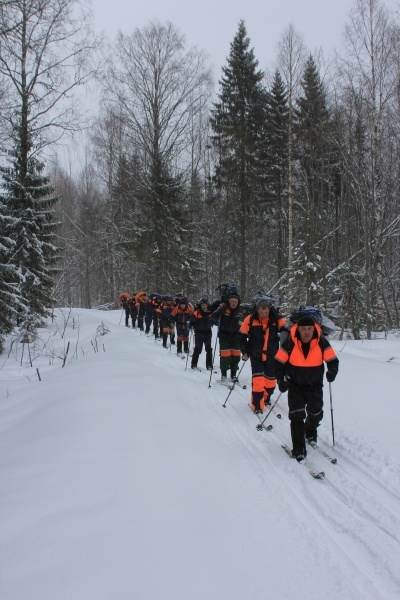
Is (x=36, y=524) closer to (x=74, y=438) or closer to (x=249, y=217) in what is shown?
(x=74, y=438)

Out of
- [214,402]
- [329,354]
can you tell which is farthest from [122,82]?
[329,354]

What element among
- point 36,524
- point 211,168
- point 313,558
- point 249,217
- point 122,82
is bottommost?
point 313,558

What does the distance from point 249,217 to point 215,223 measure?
9.38 ft

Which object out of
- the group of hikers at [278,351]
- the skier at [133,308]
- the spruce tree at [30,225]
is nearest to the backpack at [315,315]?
the group of hikers at [278,351]

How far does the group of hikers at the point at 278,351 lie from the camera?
501 cm

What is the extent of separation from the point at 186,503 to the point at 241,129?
73.7 ft

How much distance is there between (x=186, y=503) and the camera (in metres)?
3.57

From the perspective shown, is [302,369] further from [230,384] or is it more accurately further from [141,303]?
[141,303]

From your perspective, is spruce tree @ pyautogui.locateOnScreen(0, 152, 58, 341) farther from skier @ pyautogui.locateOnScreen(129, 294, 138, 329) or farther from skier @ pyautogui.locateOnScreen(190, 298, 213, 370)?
skier @ pyautogui.locateOnScreen(190, 298, 213, 370)

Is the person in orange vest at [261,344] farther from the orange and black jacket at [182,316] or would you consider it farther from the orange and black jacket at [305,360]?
the orange and black jacket at [182,316]

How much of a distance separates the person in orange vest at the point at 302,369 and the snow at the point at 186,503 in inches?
16.7

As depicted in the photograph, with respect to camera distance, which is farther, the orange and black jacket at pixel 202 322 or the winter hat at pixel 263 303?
the orange and black jacket at pixel 202 322

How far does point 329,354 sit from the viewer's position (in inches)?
198

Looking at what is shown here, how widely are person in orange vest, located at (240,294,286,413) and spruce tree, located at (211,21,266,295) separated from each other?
16277 millimetres
